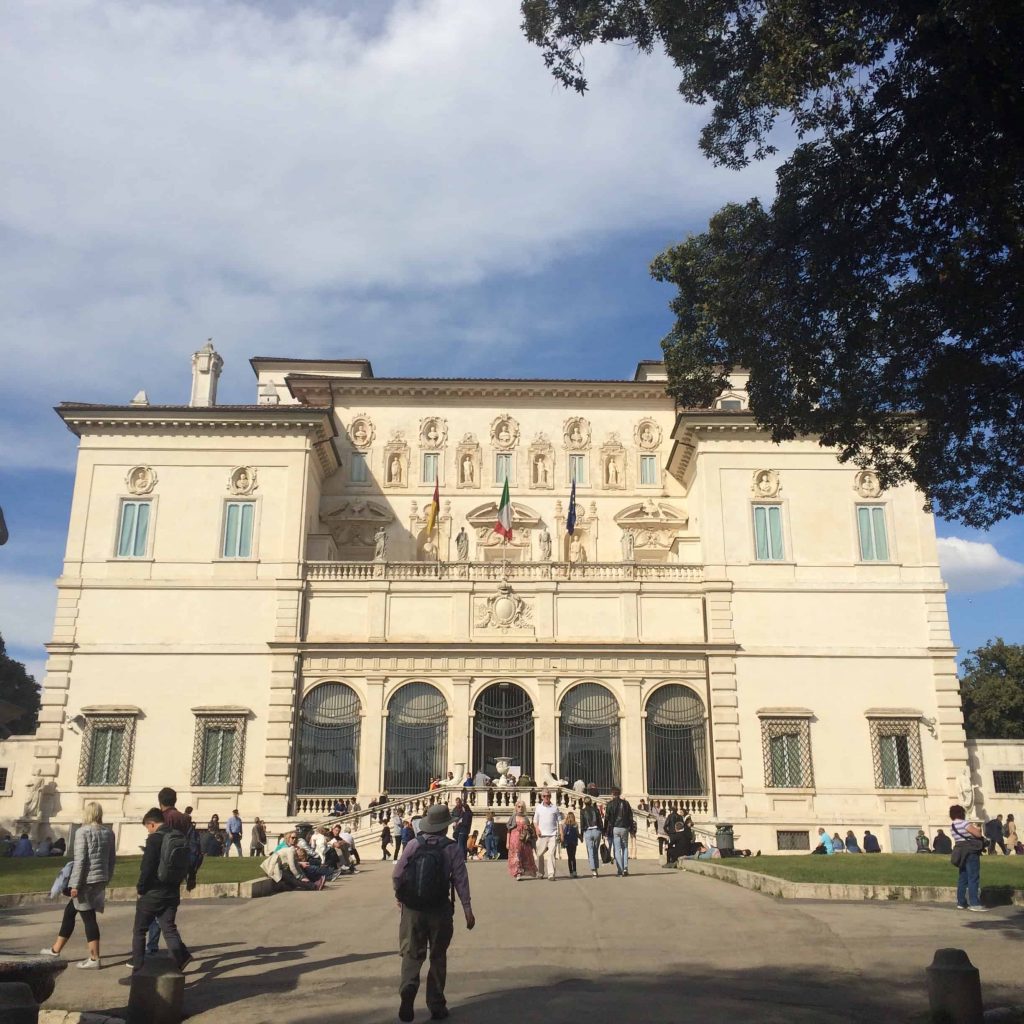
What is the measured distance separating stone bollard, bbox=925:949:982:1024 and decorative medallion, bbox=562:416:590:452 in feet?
114

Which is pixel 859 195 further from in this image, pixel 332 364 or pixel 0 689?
pixel 0 689

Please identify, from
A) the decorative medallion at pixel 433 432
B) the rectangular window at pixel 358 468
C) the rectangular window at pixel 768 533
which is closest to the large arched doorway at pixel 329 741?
the rectangular window at pixel 358 468

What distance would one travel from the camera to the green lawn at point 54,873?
1897 centimetres

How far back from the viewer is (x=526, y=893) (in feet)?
62.1

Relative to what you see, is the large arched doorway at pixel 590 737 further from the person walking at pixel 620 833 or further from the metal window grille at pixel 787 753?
the person walking at pixel 620 833

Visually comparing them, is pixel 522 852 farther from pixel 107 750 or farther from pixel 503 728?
pixel 107 750

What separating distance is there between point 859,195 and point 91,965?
41.9ft

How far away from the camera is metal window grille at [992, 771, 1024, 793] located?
34938mm

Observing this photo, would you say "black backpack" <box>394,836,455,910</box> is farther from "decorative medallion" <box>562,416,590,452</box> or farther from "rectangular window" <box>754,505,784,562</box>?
"decorative medallion" <box>562,416,590,452</box>

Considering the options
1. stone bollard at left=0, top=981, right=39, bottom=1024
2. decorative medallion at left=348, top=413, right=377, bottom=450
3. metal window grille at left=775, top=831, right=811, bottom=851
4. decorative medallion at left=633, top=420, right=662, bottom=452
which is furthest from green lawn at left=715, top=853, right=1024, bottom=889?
decorative medallion at left=348, top=413, right=377, bottom=450

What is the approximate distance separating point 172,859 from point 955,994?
23.7ft

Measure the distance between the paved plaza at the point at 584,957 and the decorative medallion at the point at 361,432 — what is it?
1039 inches

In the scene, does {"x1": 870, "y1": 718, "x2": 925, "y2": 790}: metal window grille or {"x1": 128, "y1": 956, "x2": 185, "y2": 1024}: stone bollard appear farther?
{"x1": 870, "y1": 718, "x2": 925, "y2": 790}: metal window grille

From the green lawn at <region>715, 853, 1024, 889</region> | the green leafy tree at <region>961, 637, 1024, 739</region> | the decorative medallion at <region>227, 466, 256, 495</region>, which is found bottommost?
the green lawn at <region>715, 853, 1024, 889</region>
